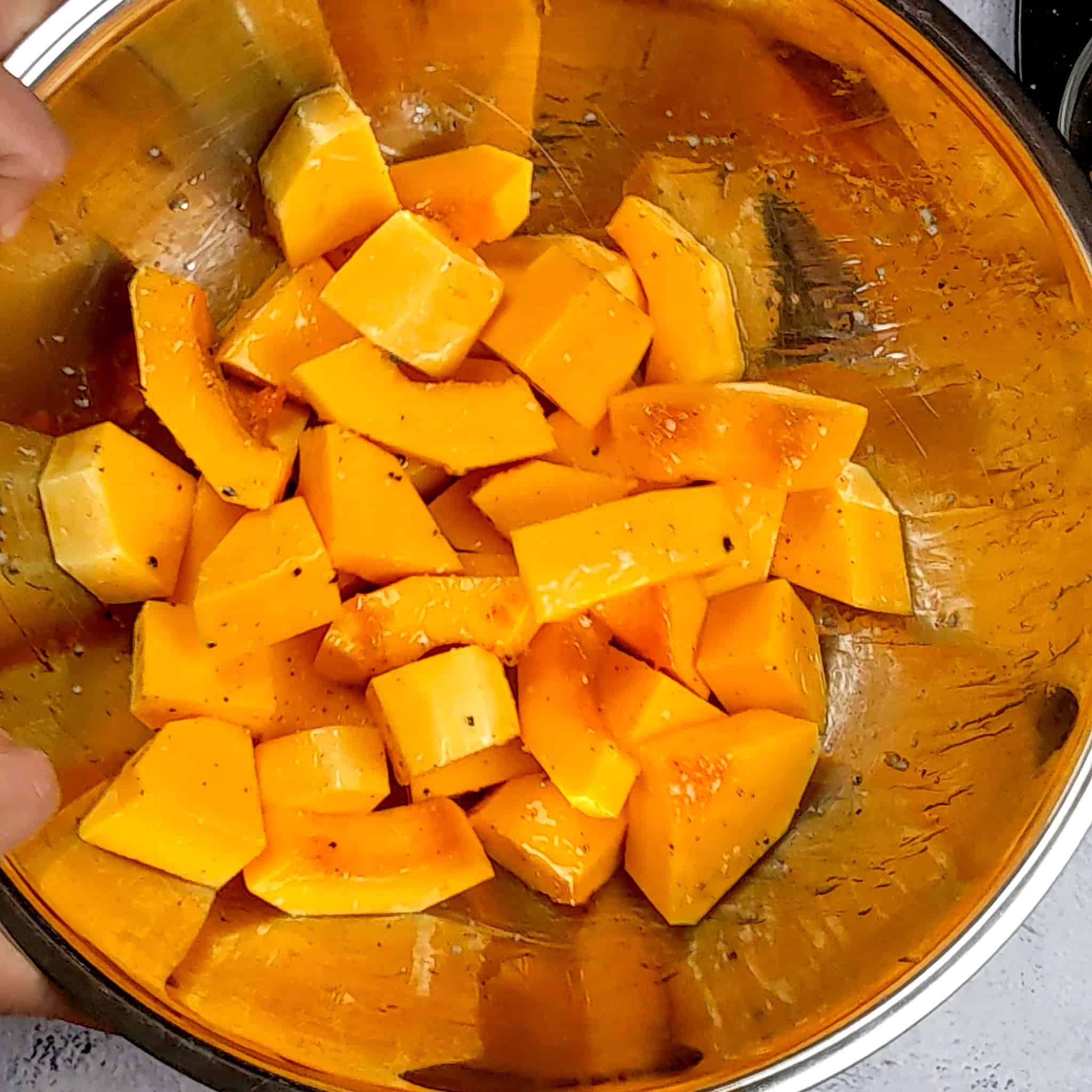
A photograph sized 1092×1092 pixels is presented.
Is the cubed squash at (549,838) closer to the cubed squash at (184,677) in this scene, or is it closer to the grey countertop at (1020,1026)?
the cubed squash at (184,677)

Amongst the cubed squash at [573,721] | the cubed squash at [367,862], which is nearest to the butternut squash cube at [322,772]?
the cubed squash at [367,862]

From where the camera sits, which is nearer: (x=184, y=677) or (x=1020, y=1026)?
(x=184, y=677)

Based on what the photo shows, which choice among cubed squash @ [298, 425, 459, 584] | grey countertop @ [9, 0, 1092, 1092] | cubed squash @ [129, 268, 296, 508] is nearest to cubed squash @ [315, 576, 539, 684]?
cubed squash @ [298, 425, 459, 584]

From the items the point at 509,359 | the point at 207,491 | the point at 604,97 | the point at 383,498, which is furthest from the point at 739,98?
the point at 207,491

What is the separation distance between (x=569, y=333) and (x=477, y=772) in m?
0.36

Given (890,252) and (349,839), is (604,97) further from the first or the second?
(349,839)

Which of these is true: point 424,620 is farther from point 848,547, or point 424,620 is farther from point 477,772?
point 848,547

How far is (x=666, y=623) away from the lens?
2.95ft

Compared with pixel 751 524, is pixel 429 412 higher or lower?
higher

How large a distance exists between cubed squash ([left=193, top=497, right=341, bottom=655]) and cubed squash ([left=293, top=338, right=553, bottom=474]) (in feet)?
0.29

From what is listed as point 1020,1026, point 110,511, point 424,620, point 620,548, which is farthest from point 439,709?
point 1020,1026

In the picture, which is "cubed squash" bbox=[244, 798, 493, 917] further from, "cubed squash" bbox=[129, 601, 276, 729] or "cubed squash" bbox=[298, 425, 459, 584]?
A: "cubed squash" bbox=[298, 425, 459, 584]

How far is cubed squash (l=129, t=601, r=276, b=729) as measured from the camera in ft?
2.71

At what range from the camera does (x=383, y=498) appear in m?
0.88
